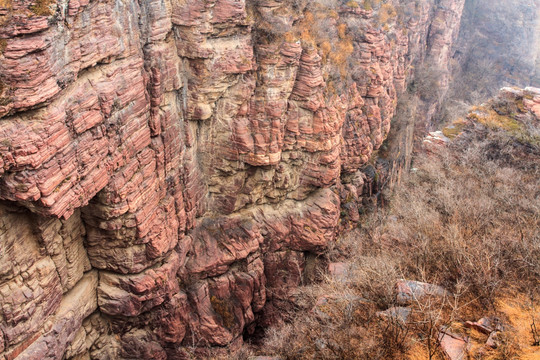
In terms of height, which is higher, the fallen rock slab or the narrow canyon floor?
the fallen rock slab

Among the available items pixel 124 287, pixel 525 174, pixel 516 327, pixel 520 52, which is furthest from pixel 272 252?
pixel 520 52

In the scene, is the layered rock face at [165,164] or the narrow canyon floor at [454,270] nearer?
the narrow canyon floor at [454,270]

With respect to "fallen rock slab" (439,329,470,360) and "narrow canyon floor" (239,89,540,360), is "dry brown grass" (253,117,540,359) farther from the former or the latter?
"fallen rock slab" (439,329,470,360)

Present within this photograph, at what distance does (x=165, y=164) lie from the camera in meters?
18.1

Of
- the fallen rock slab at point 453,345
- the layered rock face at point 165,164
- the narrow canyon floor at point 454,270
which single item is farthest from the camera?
the layered rock face at point 165,164

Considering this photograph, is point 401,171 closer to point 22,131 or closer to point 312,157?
point 312,157

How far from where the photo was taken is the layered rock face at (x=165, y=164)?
12.5 meters

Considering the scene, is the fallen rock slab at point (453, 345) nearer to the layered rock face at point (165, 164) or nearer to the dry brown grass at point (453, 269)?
the dry brown grass at point (453, 269)

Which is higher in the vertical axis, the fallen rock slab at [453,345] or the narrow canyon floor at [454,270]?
the fallen rock slab at [453,345]

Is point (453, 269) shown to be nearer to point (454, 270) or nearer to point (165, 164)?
point (454, 270)

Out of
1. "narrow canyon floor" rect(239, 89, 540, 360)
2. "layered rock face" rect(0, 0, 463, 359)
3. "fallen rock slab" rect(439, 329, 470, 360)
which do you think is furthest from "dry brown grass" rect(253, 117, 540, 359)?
"layered rock face" rect(0, 0, 463, 359)

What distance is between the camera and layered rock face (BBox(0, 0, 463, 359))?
40.9 feet

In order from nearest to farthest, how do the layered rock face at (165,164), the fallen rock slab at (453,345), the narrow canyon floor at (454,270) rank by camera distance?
the fallen rock slab at (453,345)
the narrow canyon floor at (454,270)
the layered rock face at (165,164)

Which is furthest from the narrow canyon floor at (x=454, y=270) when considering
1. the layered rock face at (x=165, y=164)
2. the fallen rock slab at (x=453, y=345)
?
the layered rock face at (x=165, y=164)
